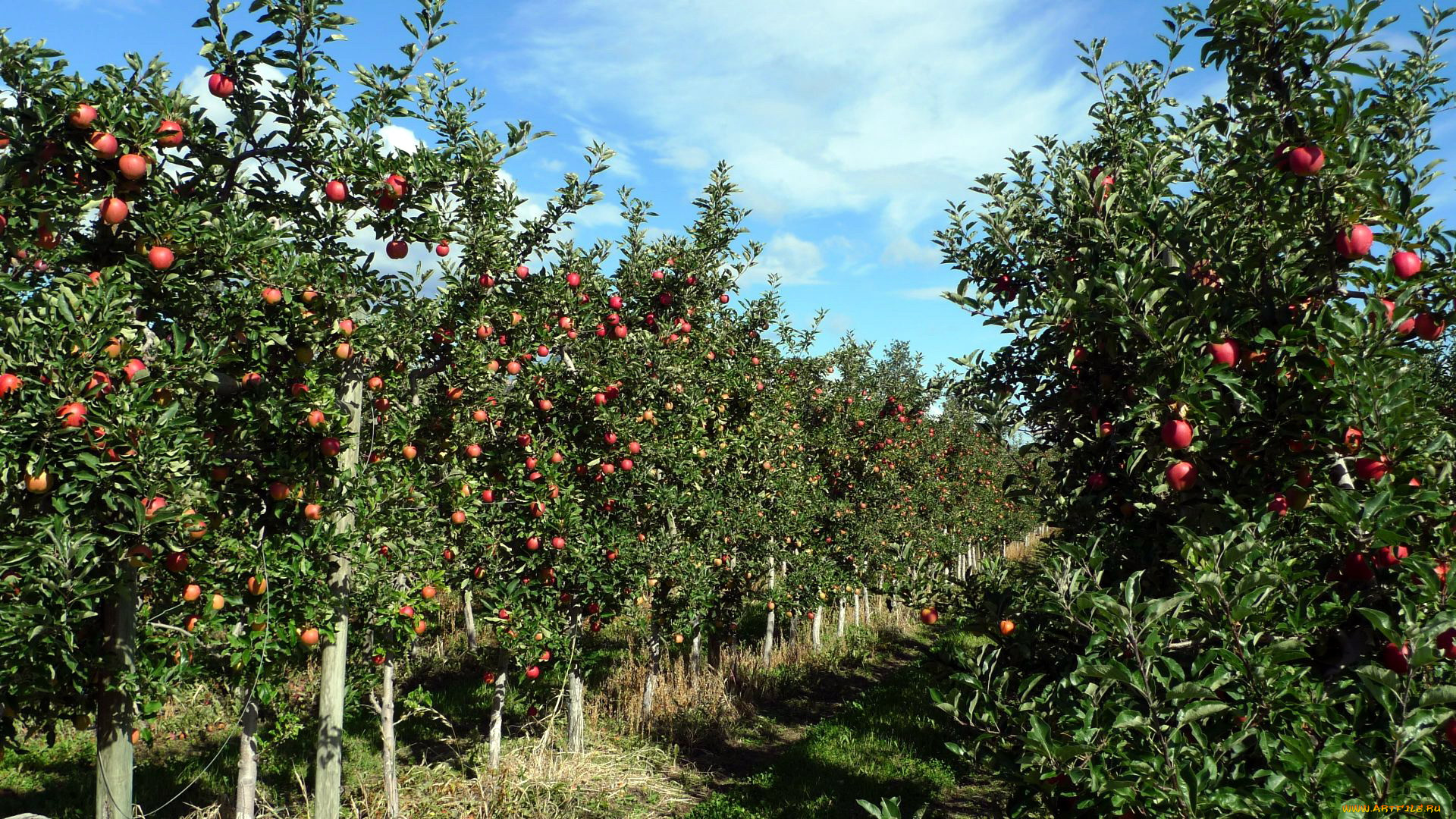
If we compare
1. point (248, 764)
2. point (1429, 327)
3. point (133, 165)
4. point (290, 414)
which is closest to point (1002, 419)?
point (1429, 327)

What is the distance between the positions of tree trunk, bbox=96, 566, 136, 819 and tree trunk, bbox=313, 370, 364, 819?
1.04 meters

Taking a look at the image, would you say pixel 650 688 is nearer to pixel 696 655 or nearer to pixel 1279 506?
pixel 696 655

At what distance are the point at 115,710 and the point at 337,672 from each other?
1297 mm

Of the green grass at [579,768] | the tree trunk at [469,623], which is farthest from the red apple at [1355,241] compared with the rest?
the tree trunk at [469,623]

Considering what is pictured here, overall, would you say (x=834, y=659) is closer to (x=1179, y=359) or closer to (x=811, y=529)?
(x=811, y=529)

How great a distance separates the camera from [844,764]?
820cm

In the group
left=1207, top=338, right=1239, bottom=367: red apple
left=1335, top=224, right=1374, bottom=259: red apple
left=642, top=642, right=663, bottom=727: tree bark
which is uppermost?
left=1335, top=224, right=1374, bottom=259: red apple

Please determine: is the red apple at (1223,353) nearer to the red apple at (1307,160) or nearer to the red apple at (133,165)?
the red apple at (1307,160)

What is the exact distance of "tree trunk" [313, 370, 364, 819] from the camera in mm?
4559

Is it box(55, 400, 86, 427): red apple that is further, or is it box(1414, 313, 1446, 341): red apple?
box(55, 400, 86, 427): red apple

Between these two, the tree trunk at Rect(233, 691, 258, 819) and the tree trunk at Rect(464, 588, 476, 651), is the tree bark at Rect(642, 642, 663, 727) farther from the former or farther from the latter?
the tree trunk at Rect(233, 691, 258, 819)

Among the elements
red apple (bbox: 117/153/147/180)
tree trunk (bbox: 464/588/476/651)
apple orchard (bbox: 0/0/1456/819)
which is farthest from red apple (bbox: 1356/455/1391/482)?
tree trunk (bbox: 464/588/476/651)

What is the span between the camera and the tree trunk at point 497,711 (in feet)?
21.9

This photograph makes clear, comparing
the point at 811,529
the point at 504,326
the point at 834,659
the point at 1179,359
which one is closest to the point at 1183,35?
the point at 1179,359
